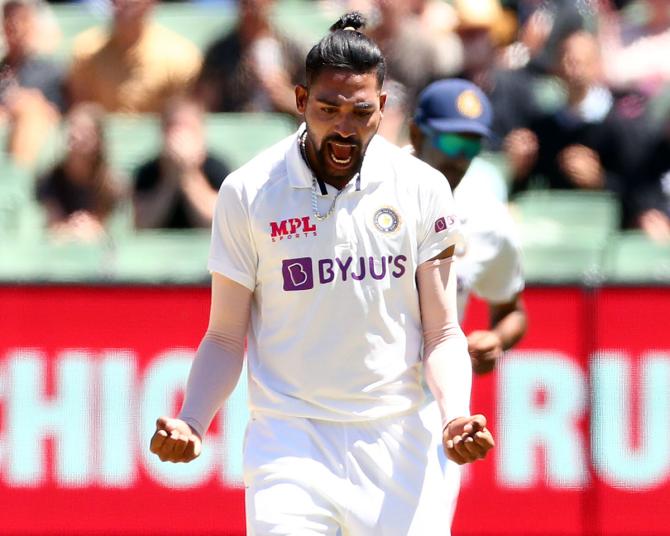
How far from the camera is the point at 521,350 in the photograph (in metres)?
7.35

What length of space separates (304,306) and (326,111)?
0.54 metres

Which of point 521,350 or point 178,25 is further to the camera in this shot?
point 178,25

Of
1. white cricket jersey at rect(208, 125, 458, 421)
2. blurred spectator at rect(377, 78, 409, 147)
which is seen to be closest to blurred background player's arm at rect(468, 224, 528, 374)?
white cricket jersey at rect(208, 125, 458, 421)

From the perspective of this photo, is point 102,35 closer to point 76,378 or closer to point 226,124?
point 226,124

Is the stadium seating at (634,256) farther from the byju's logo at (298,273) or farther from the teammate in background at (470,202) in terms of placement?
the byju's logo at (298,273)

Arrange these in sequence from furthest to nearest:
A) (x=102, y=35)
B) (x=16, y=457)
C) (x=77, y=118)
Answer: (x=102, y=35) → (x=77, y=118) → (x=16, y=457)

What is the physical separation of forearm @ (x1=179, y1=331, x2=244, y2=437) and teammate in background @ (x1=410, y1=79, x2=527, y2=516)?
1428mm

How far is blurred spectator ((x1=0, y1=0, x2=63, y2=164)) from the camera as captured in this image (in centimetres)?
940

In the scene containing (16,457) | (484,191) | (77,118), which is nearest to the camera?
(484,191)

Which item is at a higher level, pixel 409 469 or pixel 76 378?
pixel 76 378

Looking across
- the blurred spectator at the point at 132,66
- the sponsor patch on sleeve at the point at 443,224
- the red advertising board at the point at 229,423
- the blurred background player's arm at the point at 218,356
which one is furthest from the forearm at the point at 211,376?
the blurred spectator at the point at 132,66

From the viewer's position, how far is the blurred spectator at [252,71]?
30.9 feet

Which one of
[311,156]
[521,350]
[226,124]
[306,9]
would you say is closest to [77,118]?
[226,124]

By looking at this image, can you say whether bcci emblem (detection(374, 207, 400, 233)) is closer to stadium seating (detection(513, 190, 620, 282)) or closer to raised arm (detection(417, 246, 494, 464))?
raised arm (detection(417, 246, 494, 464))
